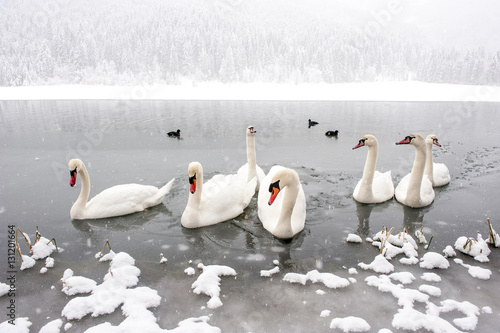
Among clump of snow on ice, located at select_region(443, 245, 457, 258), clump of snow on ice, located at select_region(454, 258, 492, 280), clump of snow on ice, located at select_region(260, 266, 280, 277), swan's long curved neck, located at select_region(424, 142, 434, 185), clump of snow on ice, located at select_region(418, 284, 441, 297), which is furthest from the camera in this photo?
swan's long curved neck, located at select_region(424, 142, 434, 185)

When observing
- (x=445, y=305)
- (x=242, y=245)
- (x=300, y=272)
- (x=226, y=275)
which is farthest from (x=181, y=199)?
(x=445, y=305)

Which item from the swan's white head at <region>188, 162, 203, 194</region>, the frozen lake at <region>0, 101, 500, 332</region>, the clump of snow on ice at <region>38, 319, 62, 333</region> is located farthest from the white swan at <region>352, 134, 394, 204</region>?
the clump of snow on ice at <region>38, 319, 62, 333</region>

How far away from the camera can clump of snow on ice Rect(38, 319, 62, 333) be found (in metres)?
3.43

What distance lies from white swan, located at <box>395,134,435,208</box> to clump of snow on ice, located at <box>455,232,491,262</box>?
1565mm

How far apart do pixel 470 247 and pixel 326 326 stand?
288cm

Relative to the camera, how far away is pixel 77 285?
412cm

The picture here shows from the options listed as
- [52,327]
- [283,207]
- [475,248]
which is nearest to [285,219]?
[283,207]

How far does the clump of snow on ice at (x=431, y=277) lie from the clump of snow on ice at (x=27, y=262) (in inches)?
217

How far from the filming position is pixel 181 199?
23.7 ft

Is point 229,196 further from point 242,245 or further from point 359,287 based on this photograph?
point 359,287

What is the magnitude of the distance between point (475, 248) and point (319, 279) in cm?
255

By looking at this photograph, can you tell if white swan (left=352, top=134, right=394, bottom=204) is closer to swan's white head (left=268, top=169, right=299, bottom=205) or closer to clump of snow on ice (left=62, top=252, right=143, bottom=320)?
swan's white head (left=268, top=169, right=299, bottom=205)

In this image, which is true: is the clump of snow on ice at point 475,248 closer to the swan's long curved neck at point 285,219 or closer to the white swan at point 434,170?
the swan's long curved neck at point 285,219

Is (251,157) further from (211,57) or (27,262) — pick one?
(211,57)
